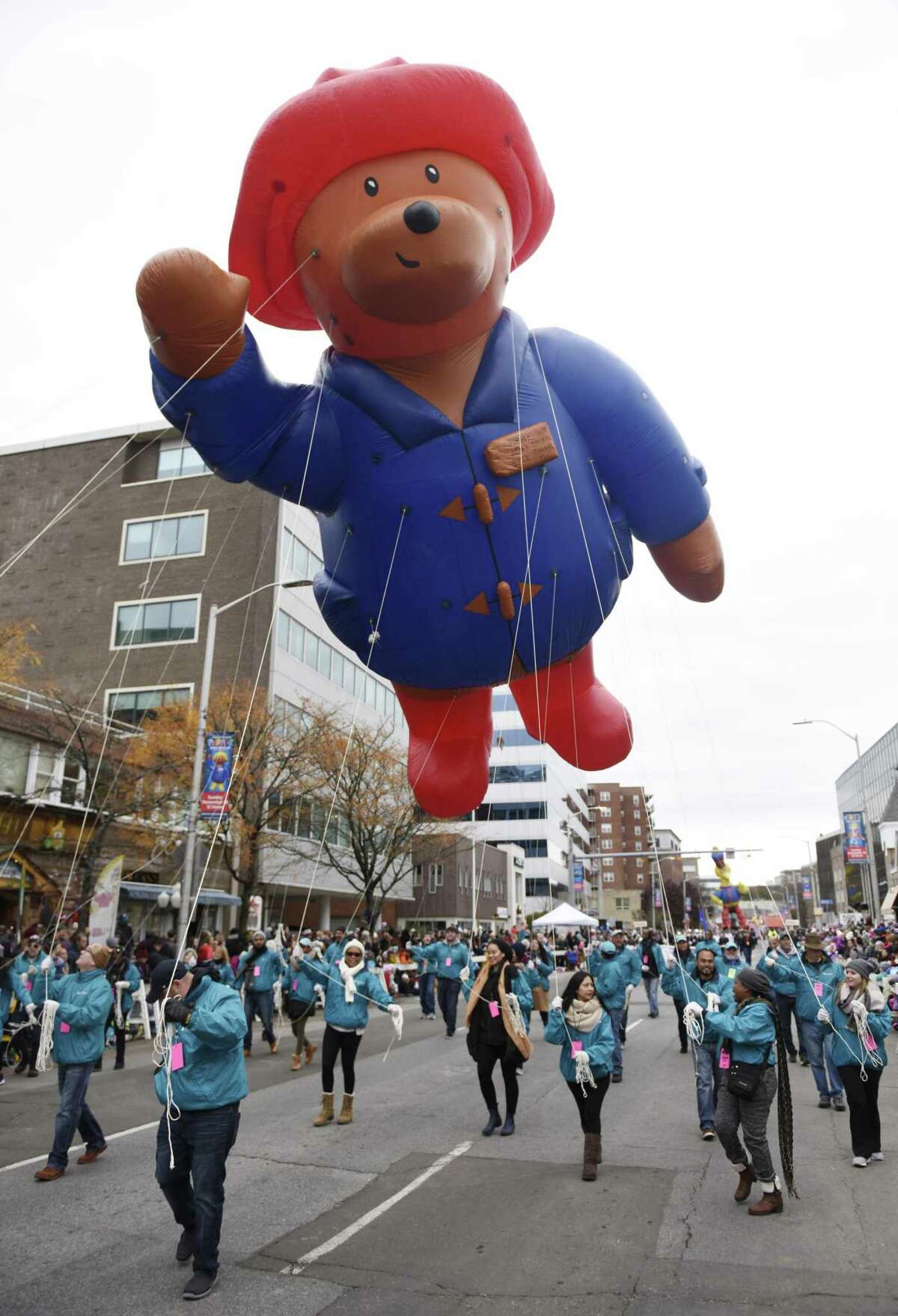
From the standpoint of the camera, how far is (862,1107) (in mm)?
6664

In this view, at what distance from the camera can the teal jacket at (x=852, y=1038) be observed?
21.6 feet

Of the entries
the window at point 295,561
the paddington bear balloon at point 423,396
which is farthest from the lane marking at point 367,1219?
the window at point 295,561

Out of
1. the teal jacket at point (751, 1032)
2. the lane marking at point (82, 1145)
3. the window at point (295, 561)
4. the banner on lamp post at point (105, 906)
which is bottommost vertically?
the lane marking at point (82, 1145)

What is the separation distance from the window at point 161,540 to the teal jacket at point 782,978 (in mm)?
26691

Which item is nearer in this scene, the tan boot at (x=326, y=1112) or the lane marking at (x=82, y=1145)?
the lane marking at (x=82, y=1145)

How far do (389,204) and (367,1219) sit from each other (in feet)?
19.3

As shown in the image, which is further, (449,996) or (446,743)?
(449,996)

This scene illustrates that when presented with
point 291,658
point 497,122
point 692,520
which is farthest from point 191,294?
point 291,658

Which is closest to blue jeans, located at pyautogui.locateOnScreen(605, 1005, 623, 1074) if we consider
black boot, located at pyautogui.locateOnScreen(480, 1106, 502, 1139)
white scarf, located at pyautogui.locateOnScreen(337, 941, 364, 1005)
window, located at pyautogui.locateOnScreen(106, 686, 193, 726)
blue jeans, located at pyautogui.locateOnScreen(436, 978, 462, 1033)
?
black boot, located at pyautogui.locateOnScreen(480, 1106, 502, 1139)

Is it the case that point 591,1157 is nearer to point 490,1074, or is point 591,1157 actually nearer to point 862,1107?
point 490,1074

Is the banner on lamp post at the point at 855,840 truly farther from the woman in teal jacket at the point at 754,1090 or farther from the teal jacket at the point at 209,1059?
the teal jacket at the point at 209,1059

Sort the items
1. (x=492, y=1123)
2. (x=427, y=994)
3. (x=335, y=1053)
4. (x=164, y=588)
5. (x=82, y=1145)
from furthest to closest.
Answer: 1. (x=164, y=588)
2. (x=427, y=994)
3. (x=335, y=1053)
4. (x=492, y=1123)
5. (x=82, y=1145)

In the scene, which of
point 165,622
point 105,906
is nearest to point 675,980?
point 105,906

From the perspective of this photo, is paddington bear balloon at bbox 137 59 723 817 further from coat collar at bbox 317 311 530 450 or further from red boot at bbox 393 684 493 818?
red boot at bbox 393 684 493 818
